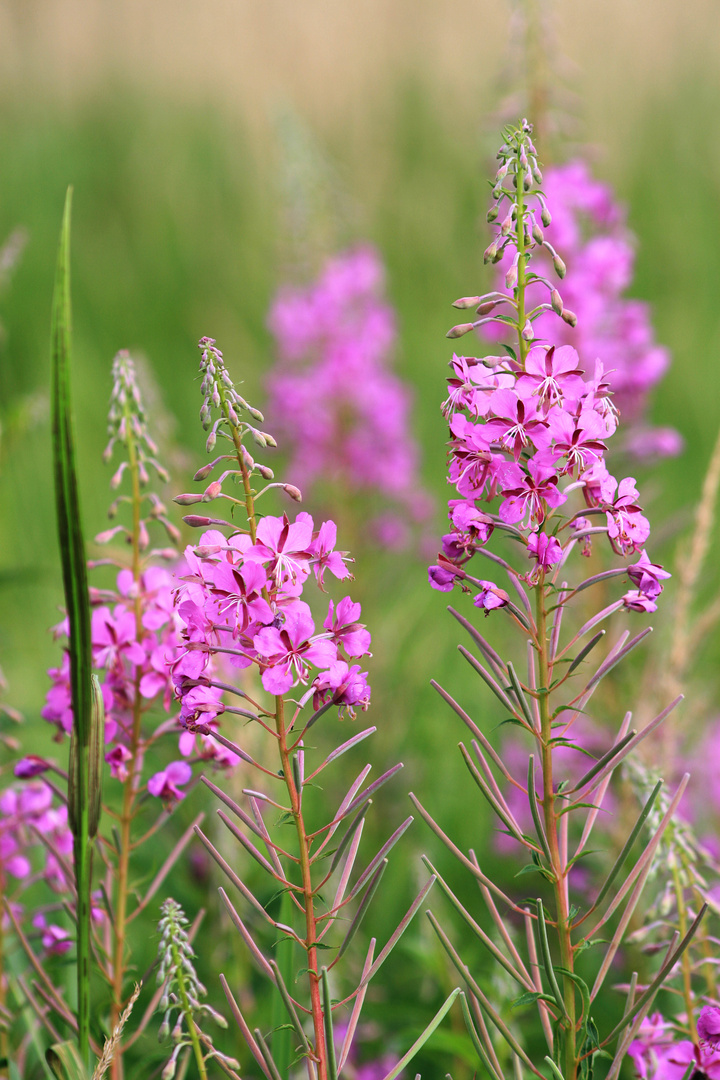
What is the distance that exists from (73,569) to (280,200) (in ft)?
10.0

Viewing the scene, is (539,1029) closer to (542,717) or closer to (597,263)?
(542,717)

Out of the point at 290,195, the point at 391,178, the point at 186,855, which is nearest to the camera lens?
the point at 186,855

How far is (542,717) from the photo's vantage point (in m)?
1.00

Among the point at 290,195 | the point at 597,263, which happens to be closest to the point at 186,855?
the point at 597,263

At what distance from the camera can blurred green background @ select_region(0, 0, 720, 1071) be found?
3.74 m

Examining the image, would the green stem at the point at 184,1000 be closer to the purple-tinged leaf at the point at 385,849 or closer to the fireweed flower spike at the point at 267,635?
the fireweed flower spike at the point at 267,635

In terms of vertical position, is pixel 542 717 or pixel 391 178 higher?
pixel 391 178

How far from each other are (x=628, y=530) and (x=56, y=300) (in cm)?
63

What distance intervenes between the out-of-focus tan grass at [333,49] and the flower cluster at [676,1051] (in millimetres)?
6572

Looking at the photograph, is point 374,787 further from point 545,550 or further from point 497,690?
point 545,550

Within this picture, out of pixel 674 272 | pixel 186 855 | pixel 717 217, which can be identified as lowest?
pixel 186 855

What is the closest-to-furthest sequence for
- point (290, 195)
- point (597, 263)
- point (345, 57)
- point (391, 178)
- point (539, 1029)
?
1. point (539, 1029)
2. point (597, 263)
3. point (290, 195)
4. point (391, 178)
5. point (345, 57)

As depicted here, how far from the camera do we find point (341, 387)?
11.0ft

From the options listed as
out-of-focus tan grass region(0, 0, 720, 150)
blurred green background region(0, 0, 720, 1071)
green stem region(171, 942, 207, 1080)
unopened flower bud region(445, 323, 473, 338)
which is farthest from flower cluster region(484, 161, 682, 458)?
out-of-focus tan grass region(0, 0, 720, 150)
